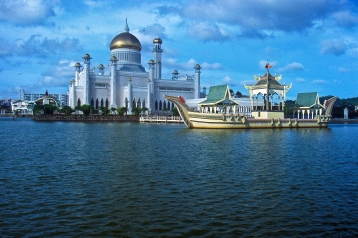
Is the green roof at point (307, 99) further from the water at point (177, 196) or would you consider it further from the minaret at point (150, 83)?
the minaret at point (150, 83)

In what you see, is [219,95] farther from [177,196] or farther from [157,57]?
[157,57]

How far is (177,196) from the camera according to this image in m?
11.4

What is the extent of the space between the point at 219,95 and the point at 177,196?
36.5 meters

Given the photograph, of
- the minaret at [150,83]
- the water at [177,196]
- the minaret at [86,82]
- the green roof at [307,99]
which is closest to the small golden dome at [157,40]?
the minaret at [150,83]

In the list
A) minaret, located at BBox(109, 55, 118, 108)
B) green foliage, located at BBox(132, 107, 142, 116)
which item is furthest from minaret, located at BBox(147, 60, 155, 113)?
minaret, located at BBox(109, 55, 118, 108)

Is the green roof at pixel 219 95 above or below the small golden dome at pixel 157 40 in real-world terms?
below

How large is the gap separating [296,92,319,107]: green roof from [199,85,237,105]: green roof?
48.0 feet

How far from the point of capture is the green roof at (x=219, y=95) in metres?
46.3

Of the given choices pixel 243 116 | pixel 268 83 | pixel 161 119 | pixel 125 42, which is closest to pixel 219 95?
pixel 243 116

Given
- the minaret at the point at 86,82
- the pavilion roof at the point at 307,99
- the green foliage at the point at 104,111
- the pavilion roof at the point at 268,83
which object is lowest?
the green foliage at the point at 104,111

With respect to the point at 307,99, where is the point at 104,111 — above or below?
below

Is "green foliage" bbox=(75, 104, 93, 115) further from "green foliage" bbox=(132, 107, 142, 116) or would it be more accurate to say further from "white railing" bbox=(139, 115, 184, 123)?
"white railing" bbox=(139, 115, 184, 123)

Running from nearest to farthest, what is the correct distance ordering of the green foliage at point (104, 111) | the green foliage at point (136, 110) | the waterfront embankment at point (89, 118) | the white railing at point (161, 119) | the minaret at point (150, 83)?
1. the white railing at point (161, 119)
2. the waterfront embankment at point (89, 118)
3. the green foliage at point (104, 111)
4. the green foliage at point (136, 110)
5. the minaret at point (150, 83)

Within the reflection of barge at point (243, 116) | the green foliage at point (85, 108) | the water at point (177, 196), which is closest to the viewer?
the water at point (177, 196)
